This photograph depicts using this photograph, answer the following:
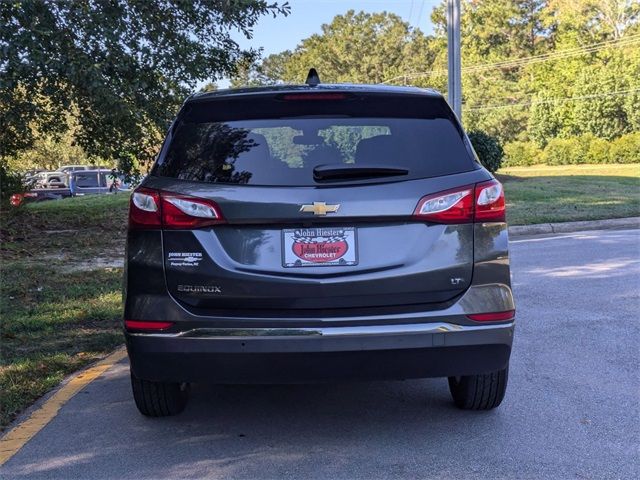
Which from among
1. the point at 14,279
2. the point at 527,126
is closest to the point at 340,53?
the point at 527,126

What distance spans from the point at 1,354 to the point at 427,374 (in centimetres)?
348

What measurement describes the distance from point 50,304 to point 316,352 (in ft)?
15.3

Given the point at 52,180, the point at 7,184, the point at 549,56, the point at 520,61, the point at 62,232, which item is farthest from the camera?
the point at 520,61

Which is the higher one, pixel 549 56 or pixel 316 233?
pixel 549 56

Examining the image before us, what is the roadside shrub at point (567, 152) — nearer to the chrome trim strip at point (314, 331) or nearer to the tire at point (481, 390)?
the tire at point (481, 390)

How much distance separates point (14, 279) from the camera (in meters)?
8.66

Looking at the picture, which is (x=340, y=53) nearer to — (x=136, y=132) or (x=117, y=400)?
(x=136, y=132)

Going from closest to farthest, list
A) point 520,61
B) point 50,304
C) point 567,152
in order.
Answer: point 50,304, point 567,152, point 520,61

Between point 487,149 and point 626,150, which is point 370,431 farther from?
point 626,150

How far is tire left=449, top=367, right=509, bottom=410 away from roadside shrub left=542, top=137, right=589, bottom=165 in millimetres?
40188

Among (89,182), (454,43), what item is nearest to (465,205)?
(454,43)

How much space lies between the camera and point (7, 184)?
14977mm

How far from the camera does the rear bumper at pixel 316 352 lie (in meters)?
3.45

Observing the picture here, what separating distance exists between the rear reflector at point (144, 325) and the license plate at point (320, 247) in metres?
0.66
